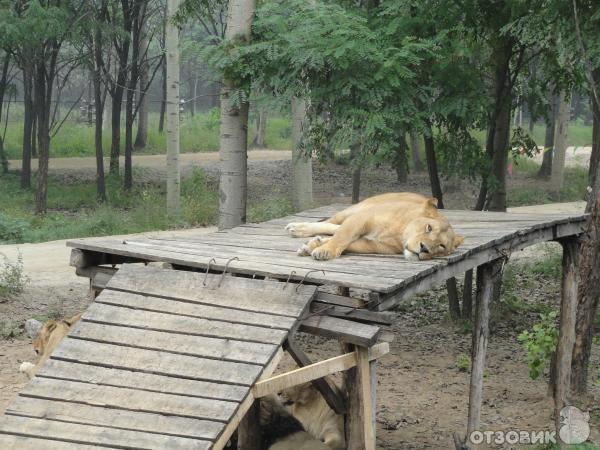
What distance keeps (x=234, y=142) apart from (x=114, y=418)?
5.30 meters

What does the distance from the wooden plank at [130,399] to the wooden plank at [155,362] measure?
0.18 meters

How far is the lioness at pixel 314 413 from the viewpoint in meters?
6.62

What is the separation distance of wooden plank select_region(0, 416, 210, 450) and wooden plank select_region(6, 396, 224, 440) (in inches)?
1.4

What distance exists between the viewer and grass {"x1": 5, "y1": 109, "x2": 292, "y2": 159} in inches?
1052

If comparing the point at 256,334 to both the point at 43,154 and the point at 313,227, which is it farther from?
the point at 43,154

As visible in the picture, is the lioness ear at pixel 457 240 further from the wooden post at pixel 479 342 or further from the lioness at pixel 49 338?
the lioness at pixel 49 338

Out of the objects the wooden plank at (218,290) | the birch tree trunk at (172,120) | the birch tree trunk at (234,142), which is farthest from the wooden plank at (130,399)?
the birch tree trunk at (172,120)

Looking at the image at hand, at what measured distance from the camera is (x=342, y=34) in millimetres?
8750

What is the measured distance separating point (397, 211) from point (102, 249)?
7.10 feet

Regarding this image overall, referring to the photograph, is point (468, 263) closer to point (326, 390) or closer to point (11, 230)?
point (326, 390)

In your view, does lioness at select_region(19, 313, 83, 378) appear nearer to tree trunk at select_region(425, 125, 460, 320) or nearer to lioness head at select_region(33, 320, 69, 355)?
lioness head at select_region(33, 320, 69, 355)

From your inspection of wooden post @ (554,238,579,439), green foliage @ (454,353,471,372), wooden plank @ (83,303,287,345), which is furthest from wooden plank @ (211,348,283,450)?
green foliage @ (454,353,471,372)

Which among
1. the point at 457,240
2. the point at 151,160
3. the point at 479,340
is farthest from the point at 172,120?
the point at 457,240

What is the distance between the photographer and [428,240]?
608 cm
